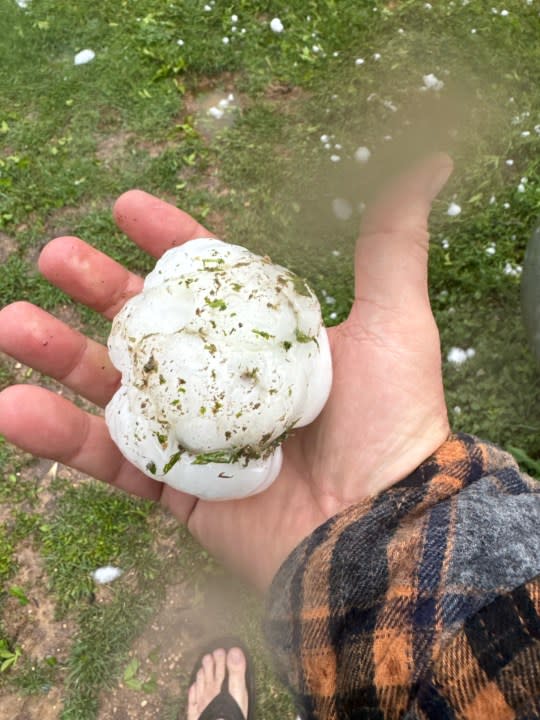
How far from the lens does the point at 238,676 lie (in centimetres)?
231

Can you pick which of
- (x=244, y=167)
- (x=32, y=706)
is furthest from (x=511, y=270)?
(x=32, y=706)

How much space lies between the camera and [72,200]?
9.18 ft

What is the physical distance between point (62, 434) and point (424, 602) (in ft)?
3.25

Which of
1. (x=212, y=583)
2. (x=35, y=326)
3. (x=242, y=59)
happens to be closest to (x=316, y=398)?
(x=35, y=326)

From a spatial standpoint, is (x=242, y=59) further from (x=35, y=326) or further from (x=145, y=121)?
(x=35, y=326)

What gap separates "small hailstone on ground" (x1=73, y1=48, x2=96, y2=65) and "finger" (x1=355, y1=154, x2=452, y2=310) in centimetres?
204

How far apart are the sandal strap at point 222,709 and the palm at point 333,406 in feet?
2.62

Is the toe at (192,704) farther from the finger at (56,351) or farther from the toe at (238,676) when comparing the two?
the finger at (56,351)

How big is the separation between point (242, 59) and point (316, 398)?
2.06 meters

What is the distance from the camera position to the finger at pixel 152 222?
1.90m

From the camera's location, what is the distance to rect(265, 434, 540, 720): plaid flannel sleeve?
1.04 metres

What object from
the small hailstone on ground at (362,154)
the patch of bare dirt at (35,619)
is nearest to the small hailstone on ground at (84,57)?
the small hailstone on ground at (362,154)

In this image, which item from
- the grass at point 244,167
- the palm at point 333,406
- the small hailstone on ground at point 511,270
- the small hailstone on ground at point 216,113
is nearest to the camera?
the palm at point 333,406

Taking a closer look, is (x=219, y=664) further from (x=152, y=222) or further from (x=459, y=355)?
(x=152, y=222)
